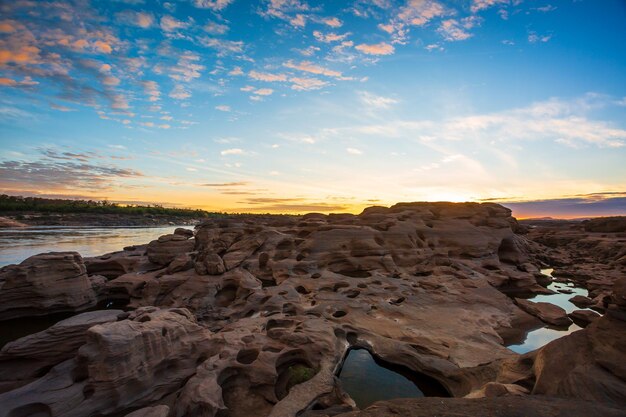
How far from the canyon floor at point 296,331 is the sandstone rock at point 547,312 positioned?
0.10 meters

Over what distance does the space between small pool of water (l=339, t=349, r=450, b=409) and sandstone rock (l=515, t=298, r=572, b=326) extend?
936cm

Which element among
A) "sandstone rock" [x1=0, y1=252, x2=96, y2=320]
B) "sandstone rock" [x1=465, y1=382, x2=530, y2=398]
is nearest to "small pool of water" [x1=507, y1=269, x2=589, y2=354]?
"sandstone rock" [x1=465, y1=382, x2=530, y2=398]

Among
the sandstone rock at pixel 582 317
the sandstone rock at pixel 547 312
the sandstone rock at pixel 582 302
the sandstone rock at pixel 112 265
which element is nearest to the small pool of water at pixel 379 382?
the sandstone rock at pixel 547 312

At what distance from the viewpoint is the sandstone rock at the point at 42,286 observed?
14523 mm

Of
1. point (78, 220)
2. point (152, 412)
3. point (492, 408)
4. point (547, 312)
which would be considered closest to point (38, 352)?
point (152, 412)

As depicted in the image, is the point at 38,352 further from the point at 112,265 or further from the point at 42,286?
the point at 112,265

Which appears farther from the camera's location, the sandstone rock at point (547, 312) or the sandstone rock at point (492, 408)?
the sandstone rock at point (547, 312)

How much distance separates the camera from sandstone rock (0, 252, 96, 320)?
14523 mm

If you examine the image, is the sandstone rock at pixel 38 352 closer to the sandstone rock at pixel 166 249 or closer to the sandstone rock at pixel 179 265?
the sandstone rock at pixel 179 265

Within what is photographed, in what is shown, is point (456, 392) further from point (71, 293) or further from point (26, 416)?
point (71, 293)

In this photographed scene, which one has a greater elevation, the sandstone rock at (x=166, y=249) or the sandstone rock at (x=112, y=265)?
the sandstone rock at (x=166, y=249)

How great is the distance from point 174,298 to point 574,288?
26.3 metres

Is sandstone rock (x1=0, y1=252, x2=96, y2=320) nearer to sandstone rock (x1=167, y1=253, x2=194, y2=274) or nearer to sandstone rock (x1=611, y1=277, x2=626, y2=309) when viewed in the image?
sandstone rock (x1=167, y1=253, x2=194, y2=274)

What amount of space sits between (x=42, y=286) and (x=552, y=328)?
2376 centimetres
